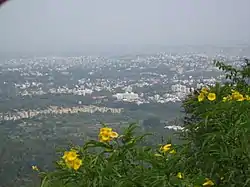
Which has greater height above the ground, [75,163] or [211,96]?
[211,96]

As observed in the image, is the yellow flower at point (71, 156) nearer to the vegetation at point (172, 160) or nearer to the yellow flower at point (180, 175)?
the vegetation at point (172, 160)

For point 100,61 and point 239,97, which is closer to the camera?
point 239,97

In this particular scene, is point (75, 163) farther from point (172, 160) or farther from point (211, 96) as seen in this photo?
point (211, 96)

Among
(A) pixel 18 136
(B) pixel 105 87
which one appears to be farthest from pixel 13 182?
(B) pixel 105 87

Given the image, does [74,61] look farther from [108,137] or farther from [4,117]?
[108,137]

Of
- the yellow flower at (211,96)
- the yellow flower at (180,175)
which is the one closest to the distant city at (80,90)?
the yellow flower at (211,96)

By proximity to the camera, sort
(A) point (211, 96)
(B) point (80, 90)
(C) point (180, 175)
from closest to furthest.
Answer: (C) point (180, 175), (A) point (211, 96), (B) point (80, 90)

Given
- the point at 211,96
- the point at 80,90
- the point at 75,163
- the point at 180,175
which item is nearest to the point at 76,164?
the point at 75,163

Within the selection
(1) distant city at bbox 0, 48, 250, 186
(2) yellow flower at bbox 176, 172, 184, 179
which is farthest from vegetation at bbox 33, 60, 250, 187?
(1) distant city at bbox 0, 48, 250, 186

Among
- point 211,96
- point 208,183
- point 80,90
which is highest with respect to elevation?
point 211,96
